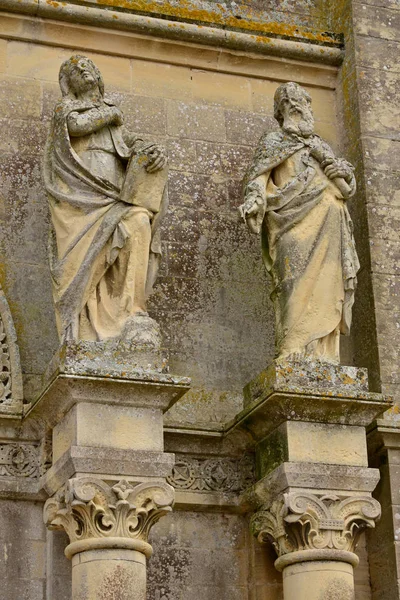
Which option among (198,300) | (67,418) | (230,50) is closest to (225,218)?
(198,300)

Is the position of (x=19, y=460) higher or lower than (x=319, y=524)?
higher

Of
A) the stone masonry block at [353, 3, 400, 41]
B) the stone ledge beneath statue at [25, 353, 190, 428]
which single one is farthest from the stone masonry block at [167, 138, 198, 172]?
the stone ledge beneath statue at [25, 353, 190, 428]

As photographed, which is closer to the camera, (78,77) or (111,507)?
(111,507)

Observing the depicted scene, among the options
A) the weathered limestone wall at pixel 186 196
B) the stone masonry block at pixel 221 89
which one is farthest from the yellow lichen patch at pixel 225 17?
the stone masonry block at pixel 221 89

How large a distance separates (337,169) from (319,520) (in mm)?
2379

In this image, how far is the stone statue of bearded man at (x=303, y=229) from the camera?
9945 mm

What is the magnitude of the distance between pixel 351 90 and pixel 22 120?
2.55 meters

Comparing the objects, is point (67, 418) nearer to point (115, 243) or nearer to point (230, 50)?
point (115, 243)

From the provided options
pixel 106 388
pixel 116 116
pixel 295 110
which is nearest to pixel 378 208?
pixel 295 110

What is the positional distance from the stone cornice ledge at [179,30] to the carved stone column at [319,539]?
12.2 ft

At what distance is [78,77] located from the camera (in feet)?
33.1

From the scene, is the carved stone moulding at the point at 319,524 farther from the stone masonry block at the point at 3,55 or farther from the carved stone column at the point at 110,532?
the stone masonry block at the point at 3,55

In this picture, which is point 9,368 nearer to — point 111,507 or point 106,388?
point 106,388

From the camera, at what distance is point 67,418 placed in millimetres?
9391
